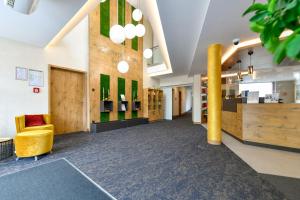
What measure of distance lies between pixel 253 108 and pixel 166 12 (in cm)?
335

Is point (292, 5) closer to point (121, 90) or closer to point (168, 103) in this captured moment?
point (121, 90)

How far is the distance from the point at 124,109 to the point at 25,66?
4097 mm

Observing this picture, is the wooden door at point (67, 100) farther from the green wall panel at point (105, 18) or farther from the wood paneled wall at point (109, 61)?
the green wall panel at point (105, 18)

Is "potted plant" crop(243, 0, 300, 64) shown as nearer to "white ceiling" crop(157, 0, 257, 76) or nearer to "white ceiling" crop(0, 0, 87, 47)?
"white ceiling" crop(157, 0, 257, 76)

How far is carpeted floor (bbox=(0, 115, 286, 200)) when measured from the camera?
199 centimetres

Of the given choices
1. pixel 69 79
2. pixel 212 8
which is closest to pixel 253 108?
pixel 212 8

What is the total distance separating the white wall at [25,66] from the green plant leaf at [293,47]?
5500 millimetres

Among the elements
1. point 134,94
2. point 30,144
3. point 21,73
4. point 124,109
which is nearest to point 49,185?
point 30,144

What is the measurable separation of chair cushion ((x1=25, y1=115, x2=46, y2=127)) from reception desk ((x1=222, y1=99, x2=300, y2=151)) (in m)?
5.63

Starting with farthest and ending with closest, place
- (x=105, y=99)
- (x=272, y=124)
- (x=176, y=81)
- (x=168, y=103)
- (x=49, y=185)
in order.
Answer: (x=168, y=103) < (x=176, y=81) < (x=105, y=99) < (x=272, y=124) < (x=49, y=185)

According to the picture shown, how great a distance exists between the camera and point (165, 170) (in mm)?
2613

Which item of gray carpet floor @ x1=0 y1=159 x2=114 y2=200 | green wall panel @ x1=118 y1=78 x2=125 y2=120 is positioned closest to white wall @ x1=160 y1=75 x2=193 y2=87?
green wall panel @ x1=118 y1=78 x2=125 y2=120

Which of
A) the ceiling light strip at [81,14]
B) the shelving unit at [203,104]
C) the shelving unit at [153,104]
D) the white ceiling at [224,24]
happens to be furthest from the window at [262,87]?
the ceiling light strip at [81,14]

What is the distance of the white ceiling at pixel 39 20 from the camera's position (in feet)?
9.89
